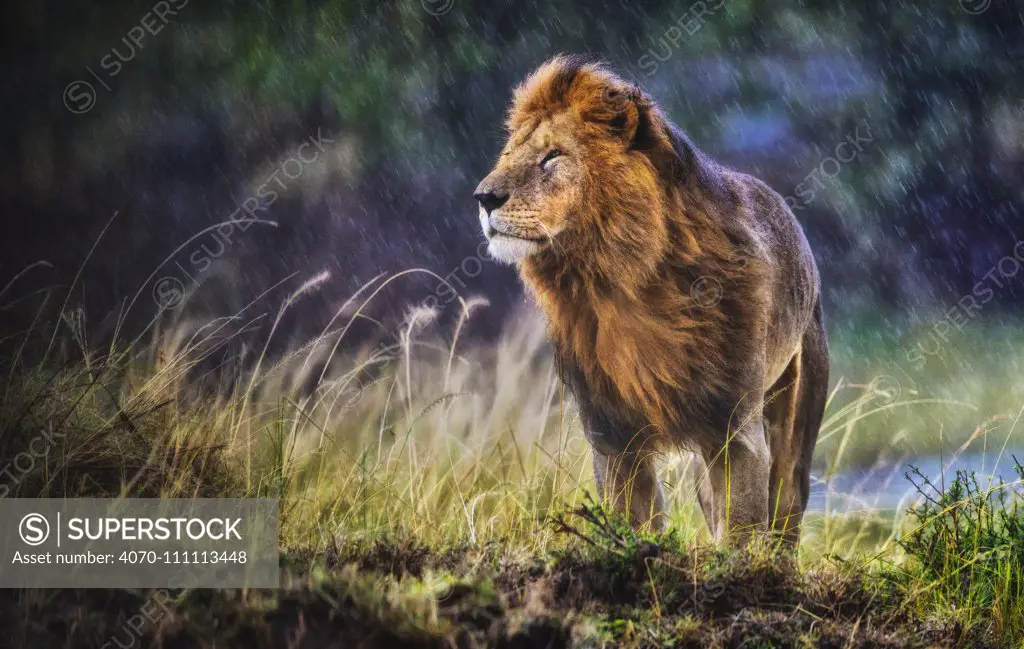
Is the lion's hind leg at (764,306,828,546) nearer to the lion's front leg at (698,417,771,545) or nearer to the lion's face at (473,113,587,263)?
the lion's front leg at (698,417,771,545)

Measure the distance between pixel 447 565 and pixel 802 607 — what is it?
3.27ft

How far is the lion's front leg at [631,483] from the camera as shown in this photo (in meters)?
3.91

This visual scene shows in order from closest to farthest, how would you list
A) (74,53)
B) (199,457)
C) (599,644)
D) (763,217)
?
(599,644)
(199,457)
(763,217)
(74,53)

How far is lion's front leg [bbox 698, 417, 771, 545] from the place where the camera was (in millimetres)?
3816

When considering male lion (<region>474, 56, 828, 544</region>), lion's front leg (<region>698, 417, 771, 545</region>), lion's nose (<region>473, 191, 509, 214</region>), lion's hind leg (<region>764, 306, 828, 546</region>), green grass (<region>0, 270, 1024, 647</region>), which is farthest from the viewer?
lion's hind leg (<region>764, 306, 828, 546</region>)

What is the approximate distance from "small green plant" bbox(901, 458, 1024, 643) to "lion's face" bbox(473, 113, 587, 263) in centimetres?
145

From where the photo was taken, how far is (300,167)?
755 cm

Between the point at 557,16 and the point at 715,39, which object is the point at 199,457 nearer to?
the point at 557,16

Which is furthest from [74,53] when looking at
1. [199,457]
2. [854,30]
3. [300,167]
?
[854,30]
